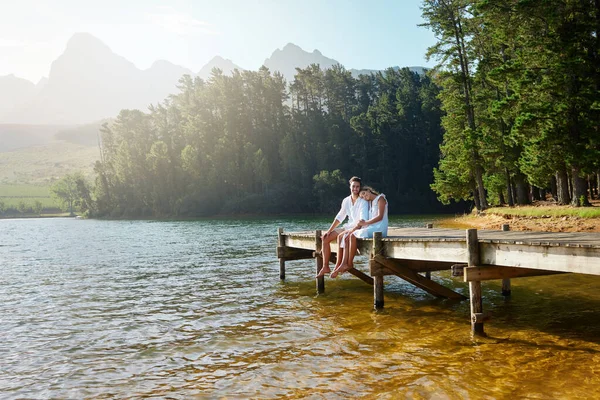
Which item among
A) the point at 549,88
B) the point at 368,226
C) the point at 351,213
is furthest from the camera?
the point at 549,88

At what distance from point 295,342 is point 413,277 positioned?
176 inches

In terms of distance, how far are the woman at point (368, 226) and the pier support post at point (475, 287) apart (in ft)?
10.6

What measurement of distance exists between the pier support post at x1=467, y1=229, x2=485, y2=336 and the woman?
3222mm

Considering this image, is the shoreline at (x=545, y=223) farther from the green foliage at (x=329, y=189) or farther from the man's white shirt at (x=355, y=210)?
the green foliage at (x=329, y=189)

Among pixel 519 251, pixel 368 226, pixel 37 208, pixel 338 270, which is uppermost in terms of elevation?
pixel 37 208

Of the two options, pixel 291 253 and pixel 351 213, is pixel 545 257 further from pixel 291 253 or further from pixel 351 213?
pixel 291 253

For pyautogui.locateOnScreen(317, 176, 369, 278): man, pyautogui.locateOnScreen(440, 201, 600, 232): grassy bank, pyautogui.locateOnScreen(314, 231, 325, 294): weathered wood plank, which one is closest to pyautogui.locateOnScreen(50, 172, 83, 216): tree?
pyautogui.locateOnScreen(440, 201, 600, 232): grassy bank

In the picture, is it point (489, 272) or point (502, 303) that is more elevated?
point (489, 272)

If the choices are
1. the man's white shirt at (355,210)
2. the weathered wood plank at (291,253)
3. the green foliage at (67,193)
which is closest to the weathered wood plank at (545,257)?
the man's white shirt at (355,210)

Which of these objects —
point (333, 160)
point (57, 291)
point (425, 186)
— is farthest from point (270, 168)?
point (57, 291)

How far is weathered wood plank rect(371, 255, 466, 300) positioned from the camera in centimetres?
1252

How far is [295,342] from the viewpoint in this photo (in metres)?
10.0

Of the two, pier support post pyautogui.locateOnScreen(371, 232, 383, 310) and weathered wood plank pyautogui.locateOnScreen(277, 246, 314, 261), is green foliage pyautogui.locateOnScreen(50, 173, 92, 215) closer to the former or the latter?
weathered wood plank pyautogui.locateOnScreen(277, 246, 314, 261)

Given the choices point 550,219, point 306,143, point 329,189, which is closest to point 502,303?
point 550,219
